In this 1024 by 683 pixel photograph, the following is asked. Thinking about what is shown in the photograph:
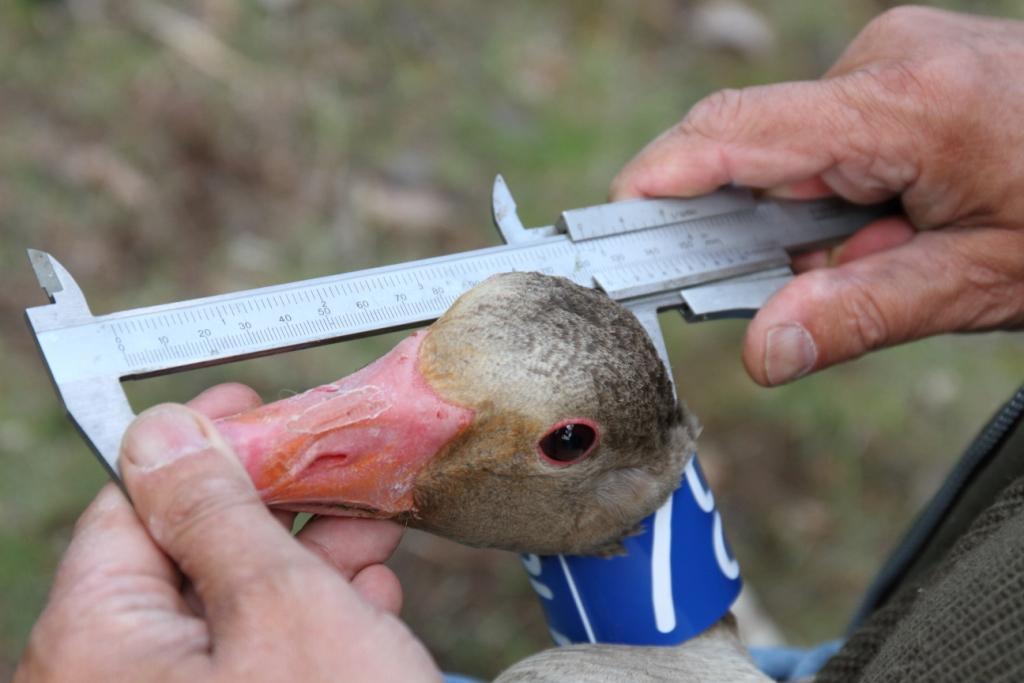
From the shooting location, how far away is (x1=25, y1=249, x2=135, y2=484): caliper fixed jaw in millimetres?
2121

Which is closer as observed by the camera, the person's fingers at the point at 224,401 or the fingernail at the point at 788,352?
the person's fingers at the point at 224,401

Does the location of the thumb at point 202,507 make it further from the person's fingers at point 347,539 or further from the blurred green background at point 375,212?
the blurred green background at point 375,212

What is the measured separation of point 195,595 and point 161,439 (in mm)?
314

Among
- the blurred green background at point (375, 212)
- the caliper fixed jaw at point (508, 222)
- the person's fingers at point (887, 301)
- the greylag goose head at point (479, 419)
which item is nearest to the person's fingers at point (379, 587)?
the greylag goose head at point (479, 419)

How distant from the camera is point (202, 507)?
6.20 feet

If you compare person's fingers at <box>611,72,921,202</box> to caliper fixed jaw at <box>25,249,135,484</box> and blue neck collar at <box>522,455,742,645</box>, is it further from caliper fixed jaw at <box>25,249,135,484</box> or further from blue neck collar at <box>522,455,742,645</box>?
caliper fixed jaw at <box>25,249,135,484</box>

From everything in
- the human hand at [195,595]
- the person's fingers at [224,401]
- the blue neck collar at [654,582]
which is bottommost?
the blue neck collar at [654,582]

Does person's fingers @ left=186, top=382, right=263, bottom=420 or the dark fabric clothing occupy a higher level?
person's fingers @ left=186, top=382, right=263, bottom=420

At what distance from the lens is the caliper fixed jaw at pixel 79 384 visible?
2121 millimetres

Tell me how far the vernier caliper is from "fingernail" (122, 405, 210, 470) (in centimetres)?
14

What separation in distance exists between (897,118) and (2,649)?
3.56 meters

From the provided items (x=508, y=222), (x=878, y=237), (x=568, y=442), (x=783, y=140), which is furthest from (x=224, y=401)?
(x=878, y=237)

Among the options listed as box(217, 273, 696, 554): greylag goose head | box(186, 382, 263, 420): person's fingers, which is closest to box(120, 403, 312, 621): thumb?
box(217, 273, 696, 554): greylag goose head

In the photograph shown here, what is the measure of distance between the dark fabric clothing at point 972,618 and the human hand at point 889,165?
32.0 inches
